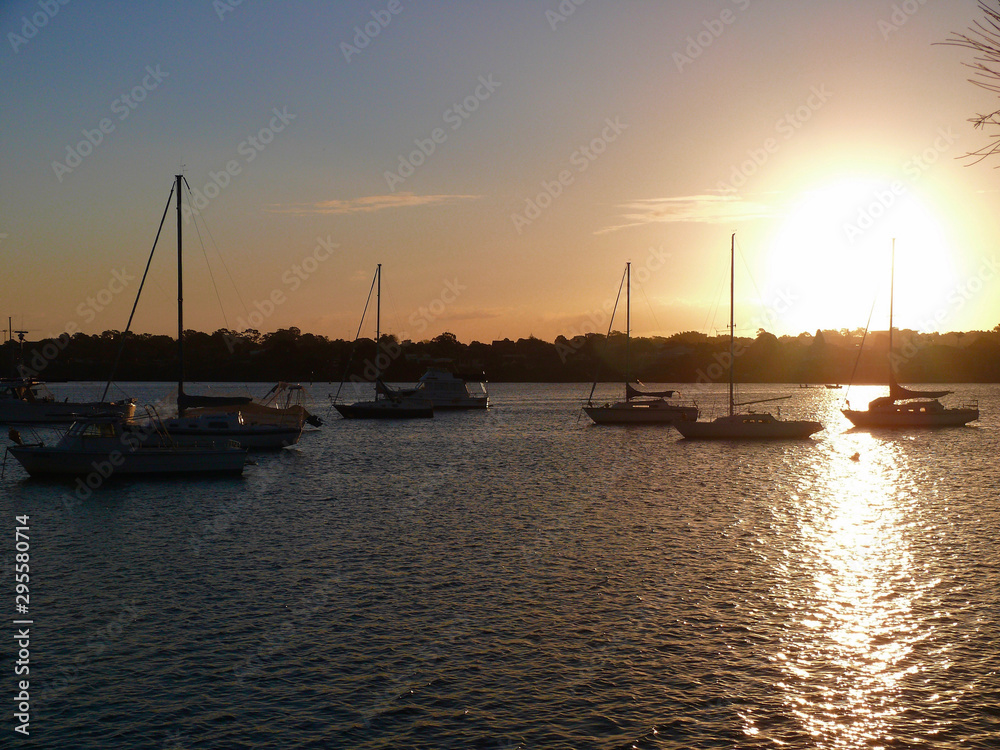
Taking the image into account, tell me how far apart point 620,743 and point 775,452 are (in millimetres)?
55464

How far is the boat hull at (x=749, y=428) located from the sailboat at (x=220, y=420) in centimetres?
3507

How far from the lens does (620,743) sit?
1342 cm

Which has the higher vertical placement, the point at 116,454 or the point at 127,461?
the point at 116,454

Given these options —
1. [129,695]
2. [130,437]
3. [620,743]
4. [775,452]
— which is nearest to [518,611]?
[620,743]

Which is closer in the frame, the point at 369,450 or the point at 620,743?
the point at 620,743

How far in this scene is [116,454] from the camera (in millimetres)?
43219

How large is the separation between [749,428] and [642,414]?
672 inches

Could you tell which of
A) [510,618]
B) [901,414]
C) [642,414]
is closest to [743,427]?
[642,414]

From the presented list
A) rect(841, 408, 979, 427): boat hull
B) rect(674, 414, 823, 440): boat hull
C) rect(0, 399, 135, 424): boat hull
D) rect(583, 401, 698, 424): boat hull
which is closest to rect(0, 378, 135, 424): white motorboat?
rect(0, 399, 135, 424): boat hull

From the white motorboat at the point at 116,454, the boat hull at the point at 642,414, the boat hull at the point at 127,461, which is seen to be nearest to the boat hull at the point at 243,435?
the white motorboat at the point at 116,454

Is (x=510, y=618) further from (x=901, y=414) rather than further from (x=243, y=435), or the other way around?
(x=901, y=414)

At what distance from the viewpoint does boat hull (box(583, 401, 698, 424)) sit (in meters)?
86.0

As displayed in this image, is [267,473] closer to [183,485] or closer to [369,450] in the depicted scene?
[183,485]

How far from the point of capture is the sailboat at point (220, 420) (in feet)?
163
